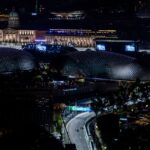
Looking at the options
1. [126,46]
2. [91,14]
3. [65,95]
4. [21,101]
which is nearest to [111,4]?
[91,14]

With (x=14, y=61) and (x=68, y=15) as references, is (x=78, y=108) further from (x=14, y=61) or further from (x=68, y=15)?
(x=68, y=15)

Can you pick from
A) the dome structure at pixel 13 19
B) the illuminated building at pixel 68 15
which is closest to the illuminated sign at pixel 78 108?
the dome structure at pixel 13 19

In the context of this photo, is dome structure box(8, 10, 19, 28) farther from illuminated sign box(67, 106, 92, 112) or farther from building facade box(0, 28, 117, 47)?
illuminated sign box(67, 106, 92, 112)

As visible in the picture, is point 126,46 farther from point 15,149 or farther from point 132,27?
point 15,149

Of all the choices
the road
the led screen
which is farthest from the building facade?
the road

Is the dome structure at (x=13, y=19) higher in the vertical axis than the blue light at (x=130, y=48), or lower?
higher

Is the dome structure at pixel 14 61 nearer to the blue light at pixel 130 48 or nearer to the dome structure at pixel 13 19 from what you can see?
the blue light at pixel 130 48
